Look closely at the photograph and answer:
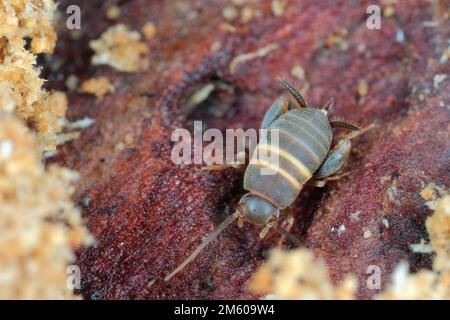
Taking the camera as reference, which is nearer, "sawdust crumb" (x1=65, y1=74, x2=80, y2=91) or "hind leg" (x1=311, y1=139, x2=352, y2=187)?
"hind leg" (x1=311, y1=139, x2=352, y2=187)

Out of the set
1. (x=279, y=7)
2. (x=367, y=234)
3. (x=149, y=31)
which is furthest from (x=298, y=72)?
(x=367, y=234)

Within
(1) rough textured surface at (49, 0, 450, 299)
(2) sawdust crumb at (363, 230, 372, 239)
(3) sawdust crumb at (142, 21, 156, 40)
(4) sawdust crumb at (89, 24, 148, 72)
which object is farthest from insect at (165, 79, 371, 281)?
(3) sawdust crumb at (142, 21, 156, 40)

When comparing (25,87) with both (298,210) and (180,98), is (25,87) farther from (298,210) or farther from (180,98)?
(298,210)

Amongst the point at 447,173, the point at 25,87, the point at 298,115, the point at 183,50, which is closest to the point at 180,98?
A: the point at 183,50

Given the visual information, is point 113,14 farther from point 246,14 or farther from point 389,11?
point 389,11

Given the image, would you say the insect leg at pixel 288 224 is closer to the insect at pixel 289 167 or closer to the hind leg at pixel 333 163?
the insect at pixel 289 167

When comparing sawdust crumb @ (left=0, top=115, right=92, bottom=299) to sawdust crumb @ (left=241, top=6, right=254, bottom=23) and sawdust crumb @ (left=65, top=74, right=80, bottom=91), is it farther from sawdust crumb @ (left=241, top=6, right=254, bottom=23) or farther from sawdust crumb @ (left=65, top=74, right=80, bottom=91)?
sawdust crumb @ (left=241, top=6, right=254, bottom=23)

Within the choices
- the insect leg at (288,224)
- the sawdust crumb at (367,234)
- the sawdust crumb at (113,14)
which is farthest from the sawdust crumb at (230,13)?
the sawdust crumb at (367,234)
